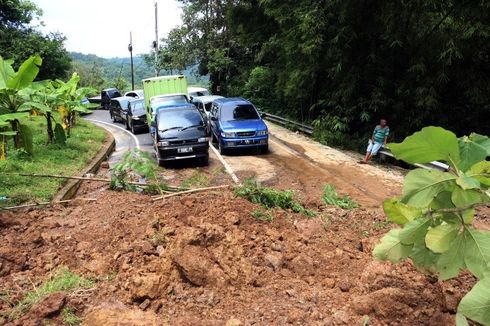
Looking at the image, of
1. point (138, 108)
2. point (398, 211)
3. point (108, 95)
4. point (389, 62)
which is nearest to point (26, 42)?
point (108, 95)

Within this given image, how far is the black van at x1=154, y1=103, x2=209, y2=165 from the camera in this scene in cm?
1211

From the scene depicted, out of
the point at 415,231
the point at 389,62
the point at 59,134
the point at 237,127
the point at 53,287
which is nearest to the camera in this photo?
the point at 415,231

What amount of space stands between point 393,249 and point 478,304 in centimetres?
80

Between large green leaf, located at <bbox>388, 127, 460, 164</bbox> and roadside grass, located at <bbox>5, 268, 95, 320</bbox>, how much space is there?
159 inches

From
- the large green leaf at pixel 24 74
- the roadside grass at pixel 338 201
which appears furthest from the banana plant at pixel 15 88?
the roadside grass at pixel 338 201

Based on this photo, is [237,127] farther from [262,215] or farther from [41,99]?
[262,215]

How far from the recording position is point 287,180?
1077 cm

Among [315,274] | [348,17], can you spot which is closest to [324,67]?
[348,17]

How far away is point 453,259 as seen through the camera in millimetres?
Answer: 1756

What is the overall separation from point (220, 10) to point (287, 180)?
92.7ft

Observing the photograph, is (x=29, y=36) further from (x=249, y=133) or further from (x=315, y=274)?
(x=315, y=274)

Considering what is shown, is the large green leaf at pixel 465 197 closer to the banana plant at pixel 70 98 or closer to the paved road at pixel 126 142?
the paved road at pixel 126 142

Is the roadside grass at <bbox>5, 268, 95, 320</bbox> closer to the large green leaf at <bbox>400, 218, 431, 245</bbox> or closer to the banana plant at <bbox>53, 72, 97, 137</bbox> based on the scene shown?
the large green leaf at <bbox>400, 218, 431, 245</bbox>

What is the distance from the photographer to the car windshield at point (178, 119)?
12734 mm
